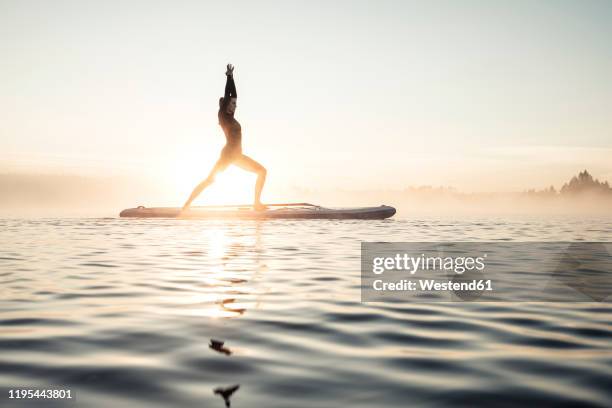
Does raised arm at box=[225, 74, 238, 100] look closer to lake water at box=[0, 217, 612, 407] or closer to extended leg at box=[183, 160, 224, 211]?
extended leg at box=[183, 160, 224, 211]

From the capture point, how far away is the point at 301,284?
6.70m

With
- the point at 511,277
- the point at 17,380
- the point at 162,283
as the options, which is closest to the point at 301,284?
the point at 162,283

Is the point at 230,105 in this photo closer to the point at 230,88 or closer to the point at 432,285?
the point at 230,88

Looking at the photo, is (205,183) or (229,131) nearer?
(229,131)

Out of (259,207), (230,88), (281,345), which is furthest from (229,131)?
(281,345)

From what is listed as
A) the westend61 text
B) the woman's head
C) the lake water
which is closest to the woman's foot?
the woman's head

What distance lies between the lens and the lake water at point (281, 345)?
279 cm

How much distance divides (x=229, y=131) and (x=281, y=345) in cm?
1816

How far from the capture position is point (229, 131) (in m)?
21.2

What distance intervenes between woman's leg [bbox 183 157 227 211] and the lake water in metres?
14.4

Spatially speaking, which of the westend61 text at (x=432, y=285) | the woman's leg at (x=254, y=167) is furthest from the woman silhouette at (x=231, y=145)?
the westend61 text at (x=432, y=285)

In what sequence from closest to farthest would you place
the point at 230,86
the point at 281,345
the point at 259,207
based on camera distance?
the point at 281,345
the point at 230,86
the point at 259,207

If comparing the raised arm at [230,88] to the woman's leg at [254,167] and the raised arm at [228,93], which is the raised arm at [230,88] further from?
the woman's leg at [254,167]

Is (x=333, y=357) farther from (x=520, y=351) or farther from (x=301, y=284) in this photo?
(x=301, y=284)
